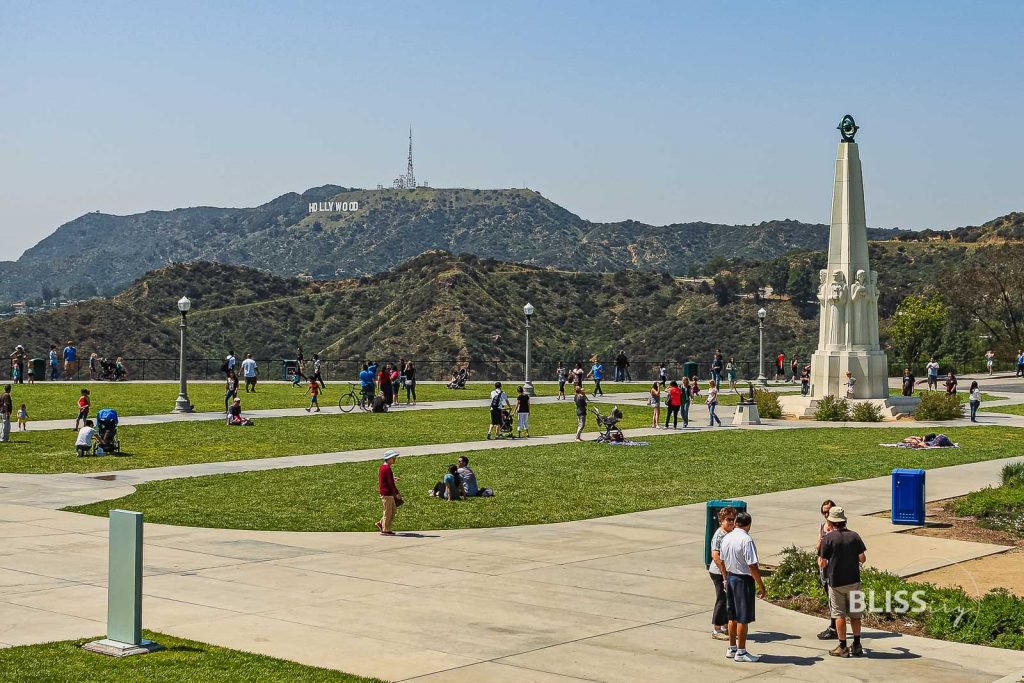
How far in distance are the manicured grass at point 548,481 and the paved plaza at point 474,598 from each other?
43.3 inches


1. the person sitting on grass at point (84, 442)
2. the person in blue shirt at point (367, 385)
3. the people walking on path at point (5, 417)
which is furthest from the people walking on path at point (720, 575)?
the person in blue shirt at point (367, 385)

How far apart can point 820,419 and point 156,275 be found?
90.9m

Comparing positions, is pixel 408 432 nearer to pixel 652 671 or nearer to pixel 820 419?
pixel 820 419

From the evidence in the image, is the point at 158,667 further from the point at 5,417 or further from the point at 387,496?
the point at 5,417

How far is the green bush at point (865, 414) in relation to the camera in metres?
42.2

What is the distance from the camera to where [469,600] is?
14.5m

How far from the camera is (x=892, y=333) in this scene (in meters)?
78.5

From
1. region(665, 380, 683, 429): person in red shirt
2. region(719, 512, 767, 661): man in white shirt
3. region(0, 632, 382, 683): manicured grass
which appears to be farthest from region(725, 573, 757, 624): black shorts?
region(665, 380, 683, 429): person in red shirt

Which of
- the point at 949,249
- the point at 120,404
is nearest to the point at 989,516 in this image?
the point at 120,404

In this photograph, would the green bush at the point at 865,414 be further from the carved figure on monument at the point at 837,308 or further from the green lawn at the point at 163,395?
the green lawn at the point at 163,395

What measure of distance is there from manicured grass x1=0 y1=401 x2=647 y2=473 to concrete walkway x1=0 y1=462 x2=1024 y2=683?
25.7 feet

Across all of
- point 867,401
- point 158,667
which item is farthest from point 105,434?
point 867,401

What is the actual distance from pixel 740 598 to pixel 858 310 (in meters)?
33.2

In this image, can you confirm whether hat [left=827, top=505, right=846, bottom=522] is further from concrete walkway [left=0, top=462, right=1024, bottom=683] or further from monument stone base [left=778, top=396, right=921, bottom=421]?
monument stone base [left=778, top=396, right=921, bottom=421]
